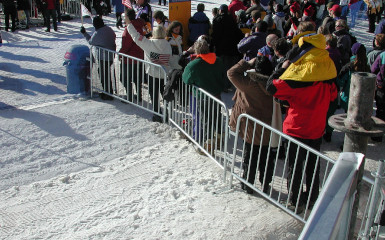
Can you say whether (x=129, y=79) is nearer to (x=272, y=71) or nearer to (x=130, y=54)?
(x=130, y=54)

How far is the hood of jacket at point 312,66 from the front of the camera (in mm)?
4551

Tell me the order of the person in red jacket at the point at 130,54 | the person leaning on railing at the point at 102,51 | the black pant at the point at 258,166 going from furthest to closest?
the person leaning on railing at the point at 102,51
the person in red jacket at the point at 130,54
the black pant at the point at 258,166

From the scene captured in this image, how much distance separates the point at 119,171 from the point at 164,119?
1709 mm

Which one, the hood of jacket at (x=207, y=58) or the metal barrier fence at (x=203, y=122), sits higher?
the hood of jacket at (x=207, y=58)

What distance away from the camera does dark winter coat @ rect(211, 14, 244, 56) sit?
9.15 m

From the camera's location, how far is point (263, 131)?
5.03m

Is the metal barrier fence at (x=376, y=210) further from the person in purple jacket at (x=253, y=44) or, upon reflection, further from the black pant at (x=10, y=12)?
the black pant at (x=10, y=12)

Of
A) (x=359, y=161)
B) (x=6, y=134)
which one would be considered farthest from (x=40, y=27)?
(x=359, y=161)

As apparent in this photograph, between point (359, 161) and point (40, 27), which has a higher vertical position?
point (359, 161)

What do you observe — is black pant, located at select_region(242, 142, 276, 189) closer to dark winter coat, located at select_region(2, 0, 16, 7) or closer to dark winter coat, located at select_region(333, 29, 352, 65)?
dark winter coat, located at select_region(333, 29, 352, 65)

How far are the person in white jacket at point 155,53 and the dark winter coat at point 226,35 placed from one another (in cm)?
199

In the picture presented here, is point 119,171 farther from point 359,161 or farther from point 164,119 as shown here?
point 359,161

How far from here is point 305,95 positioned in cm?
464

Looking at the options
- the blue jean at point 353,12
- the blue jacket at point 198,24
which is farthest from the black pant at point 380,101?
the blue jean at point 353,12
